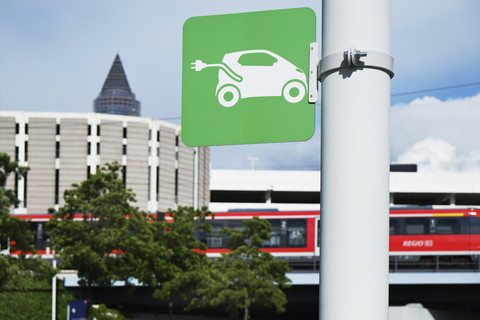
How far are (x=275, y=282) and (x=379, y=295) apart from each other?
34.7 m

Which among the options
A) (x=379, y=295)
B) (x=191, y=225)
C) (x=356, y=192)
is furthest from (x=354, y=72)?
(x=191, y=225)

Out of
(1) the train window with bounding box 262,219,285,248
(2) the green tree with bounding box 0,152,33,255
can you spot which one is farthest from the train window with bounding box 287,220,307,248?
(2) the green tree with bounding box 0,152,33,255

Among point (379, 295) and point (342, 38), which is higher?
point (342, 38)

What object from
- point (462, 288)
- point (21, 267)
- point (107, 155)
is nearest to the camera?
point (21, 267)

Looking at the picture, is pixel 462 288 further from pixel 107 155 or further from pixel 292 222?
pixel 107 155

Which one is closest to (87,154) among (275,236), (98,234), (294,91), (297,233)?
(275,236)

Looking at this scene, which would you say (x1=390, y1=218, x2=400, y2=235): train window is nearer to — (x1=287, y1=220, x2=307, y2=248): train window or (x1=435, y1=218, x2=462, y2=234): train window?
(x1=435, y1=218, x2=462, y2=234): train window

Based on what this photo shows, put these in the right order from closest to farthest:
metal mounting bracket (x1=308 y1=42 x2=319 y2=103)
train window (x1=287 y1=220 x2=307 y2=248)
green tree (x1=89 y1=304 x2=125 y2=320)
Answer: metal mounting bracket (x1=308 y1=42 x2=319 y2=103) < green tree (x1=89 y1=304 x2=125 y2=320) < train window (x1=287 y1=220 x2=307 y2=248)

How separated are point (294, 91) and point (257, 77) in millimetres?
156

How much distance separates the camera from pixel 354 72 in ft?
6.95

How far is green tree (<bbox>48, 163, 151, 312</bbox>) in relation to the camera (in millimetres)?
29797

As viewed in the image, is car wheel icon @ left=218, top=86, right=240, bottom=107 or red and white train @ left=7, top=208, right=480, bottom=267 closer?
car wheel icon @ left=218, top=86, right=240, bottom=107

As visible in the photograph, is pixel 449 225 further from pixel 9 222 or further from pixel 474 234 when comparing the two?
pixel 9 222

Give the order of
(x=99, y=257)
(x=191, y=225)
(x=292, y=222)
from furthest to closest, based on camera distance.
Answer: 1. (x=292, y=222)
2. (x=191, y=225)
3. (x=99, y=257)
